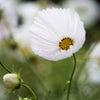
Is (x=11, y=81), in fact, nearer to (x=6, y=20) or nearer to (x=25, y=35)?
(x=6, y=20)

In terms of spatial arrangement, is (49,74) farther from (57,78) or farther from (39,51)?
(39,51)

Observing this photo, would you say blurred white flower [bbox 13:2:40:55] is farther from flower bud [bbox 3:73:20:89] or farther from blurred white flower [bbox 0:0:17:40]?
flower bud [bbox 3:73:20:89]

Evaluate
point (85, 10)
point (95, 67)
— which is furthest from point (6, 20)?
point (85, 10)

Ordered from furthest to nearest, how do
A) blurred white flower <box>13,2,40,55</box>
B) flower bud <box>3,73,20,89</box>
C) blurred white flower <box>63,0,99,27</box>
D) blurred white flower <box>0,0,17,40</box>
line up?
blurred white flower <box>63,0,99,27</box>
blurred white flower <box>13,2,40,55</box>
blurred white flower <box>0,0,17,40</box>
flower bud <box>3,73,20,89</box>

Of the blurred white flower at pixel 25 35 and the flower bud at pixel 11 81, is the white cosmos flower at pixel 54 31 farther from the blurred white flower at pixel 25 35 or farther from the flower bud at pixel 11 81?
the blurred white flower at pixel 25 35

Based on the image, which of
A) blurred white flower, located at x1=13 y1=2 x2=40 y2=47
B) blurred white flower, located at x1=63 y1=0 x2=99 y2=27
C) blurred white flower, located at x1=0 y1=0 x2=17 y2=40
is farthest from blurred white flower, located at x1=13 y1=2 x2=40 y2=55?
blurred white flower, located at x1=63 y1=0 x2=99 y2=27

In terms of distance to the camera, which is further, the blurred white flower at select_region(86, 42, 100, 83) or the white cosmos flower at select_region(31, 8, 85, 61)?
the blurred white flower at select_region(86, 42, 100, 83)

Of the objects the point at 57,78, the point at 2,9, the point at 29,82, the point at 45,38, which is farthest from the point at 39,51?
the point at 29,82
